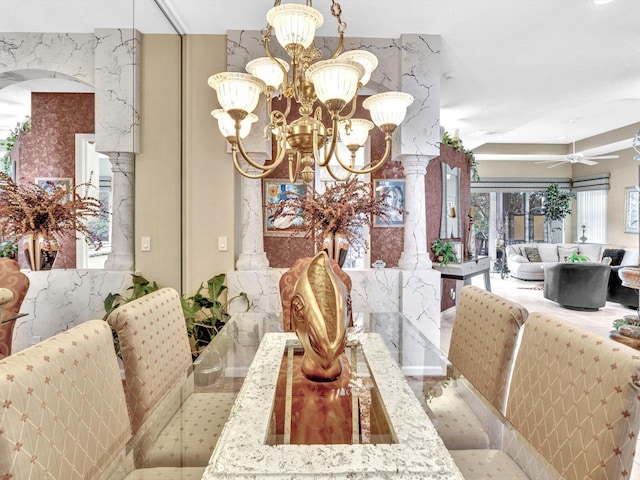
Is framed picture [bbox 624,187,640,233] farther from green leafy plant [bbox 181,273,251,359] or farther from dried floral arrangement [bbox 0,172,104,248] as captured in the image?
dried floral arrangement [bbox 0,172,104,248]

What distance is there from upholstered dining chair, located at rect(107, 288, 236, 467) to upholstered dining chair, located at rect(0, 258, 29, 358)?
0.31 meters

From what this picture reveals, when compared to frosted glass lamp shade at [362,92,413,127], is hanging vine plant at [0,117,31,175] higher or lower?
lower

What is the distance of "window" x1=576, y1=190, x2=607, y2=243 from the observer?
8.02m

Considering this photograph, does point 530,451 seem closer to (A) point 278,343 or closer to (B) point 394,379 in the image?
(B) point 394,379

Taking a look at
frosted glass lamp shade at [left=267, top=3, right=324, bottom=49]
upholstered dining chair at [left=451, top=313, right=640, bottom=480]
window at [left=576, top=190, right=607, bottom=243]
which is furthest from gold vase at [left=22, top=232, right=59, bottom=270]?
window at [left=576, top=190, right=607, bottom=243]

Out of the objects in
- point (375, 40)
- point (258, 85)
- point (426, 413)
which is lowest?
point (426, 413)

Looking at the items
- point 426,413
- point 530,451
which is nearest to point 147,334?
point 426,413

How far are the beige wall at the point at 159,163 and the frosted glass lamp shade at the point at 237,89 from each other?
1453 millimetres

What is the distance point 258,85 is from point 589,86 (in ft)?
15.1

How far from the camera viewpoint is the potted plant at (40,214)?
4.11 feet

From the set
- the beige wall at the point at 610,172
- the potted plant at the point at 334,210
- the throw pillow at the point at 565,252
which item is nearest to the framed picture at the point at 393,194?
the potted plant at the point at 334,210

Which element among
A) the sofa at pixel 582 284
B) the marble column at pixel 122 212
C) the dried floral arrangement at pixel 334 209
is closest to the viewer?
the marble column at pixel 122 212

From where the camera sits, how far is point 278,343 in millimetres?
1702

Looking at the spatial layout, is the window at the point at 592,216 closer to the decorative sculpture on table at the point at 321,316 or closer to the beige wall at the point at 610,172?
the beige wall at the point at 610,172
